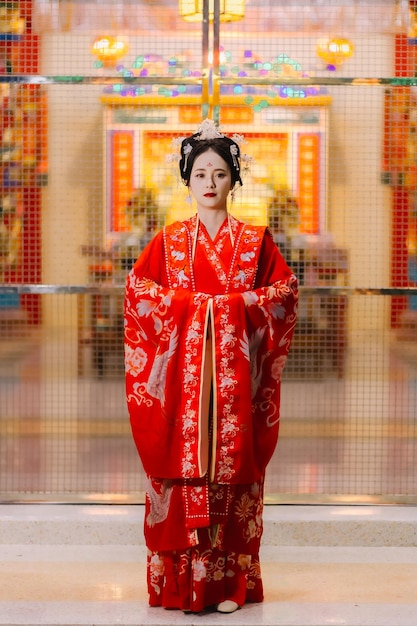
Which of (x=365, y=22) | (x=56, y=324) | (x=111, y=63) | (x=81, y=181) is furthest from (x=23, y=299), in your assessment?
(x=365, y=22)

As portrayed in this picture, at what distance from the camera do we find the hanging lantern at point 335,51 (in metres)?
4.55

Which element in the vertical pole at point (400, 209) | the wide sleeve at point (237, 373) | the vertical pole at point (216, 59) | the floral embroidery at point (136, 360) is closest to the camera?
the wide sleeve at point (237, 373)

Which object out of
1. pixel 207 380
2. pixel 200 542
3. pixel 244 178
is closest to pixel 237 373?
pixel 207 380

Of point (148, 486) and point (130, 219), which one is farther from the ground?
point (130, 219)

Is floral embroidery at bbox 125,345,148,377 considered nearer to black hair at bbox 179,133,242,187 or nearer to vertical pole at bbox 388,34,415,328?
black hair at bbox 179,133,242,187

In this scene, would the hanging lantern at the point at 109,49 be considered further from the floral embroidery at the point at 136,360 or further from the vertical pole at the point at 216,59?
the floral embroidery at the point at 136,360

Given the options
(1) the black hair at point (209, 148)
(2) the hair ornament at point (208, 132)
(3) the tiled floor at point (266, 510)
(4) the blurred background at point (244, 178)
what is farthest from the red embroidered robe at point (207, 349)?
(4) the blurred background at point (244, 178)

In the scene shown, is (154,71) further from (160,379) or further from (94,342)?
(160,379)

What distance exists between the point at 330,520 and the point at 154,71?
6.14ft

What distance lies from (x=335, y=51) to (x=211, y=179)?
4.85 ft

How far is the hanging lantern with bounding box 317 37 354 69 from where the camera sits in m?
4.55

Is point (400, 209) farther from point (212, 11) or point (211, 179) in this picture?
point (211, 179)

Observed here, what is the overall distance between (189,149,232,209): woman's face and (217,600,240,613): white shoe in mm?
1159

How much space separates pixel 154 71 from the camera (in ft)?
14.8
